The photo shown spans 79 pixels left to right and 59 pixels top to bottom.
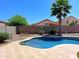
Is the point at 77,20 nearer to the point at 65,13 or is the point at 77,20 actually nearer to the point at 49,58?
the point at 65,13

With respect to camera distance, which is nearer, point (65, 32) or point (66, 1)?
point (66, 1)

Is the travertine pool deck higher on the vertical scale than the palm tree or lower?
lower

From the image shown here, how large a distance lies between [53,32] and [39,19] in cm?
2460

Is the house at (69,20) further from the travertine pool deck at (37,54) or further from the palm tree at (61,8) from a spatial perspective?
the travertine pool deck at (37,54)

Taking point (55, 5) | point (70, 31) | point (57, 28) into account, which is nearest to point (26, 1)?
point (55, 5)

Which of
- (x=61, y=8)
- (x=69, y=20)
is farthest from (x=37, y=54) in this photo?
(x=69, y=20)

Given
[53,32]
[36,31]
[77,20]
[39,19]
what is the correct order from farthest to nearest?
[39,19] → [77,20] → [36,31] → [53,32]

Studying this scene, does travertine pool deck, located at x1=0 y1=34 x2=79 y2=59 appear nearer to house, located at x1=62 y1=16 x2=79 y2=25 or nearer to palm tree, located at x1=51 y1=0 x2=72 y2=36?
palm tree, located at x1=51 y1=0 x2=72 y2=36

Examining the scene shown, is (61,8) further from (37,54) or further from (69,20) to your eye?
(69,20)

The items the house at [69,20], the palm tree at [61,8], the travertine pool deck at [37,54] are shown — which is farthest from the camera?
the house at [69,20]

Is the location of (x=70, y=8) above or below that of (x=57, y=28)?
above

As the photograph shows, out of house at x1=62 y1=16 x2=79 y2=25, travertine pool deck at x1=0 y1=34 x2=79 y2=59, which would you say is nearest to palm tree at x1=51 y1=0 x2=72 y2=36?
travertine pool deck at x1=0 y1=34 x2=79 y2=59

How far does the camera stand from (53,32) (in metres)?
31.1

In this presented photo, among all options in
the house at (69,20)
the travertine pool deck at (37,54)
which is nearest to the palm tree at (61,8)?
the travertine pool deck at (37,54)
